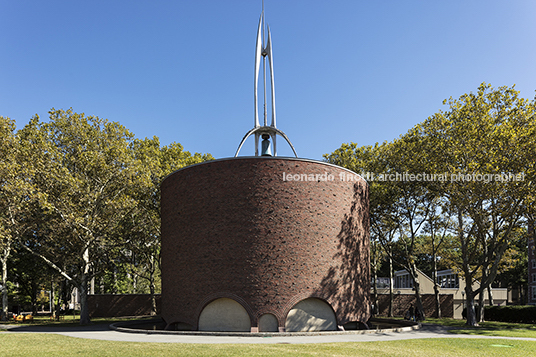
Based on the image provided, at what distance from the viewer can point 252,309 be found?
21.2 metres

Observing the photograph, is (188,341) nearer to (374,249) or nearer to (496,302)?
(374,249)

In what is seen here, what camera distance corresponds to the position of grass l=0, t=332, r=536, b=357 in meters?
13.8

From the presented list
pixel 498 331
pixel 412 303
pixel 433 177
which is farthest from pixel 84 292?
pixel 412 303

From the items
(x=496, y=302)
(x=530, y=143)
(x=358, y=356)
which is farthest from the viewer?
(x=496, y=302)

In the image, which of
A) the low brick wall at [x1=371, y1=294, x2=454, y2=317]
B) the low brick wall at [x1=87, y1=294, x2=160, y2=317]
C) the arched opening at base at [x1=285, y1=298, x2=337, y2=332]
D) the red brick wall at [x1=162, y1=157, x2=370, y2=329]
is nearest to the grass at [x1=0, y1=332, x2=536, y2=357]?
the arched opening at base at [x1=285, y1=298, x2=337, y2=332]

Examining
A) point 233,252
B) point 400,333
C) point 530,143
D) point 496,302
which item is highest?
point 530,143

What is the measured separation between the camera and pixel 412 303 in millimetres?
44375

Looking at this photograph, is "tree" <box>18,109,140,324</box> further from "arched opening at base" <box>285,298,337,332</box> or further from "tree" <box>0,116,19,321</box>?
"arched opening at base" <box>285,298,337,332</box>

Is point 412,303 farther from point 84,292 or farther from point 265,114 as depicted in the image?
point 84,292

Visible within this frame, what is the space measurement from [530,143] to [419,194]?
9.72 m

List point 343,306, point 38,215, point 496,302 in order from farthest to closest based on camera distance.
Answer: point 496,302 → point 38,215 → point 343,306

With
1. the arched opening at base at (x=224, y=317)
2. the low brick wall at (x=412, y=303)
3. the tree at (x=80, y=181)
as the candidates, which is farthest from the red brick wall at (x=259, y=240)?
the low brick wall at (x=412, y=303)

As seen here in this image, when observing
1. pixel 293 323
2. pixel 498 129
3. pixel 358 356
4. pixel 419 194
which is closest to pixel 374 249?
pixel 419 194

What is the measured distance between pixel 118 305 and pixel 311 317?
27.1 meters
